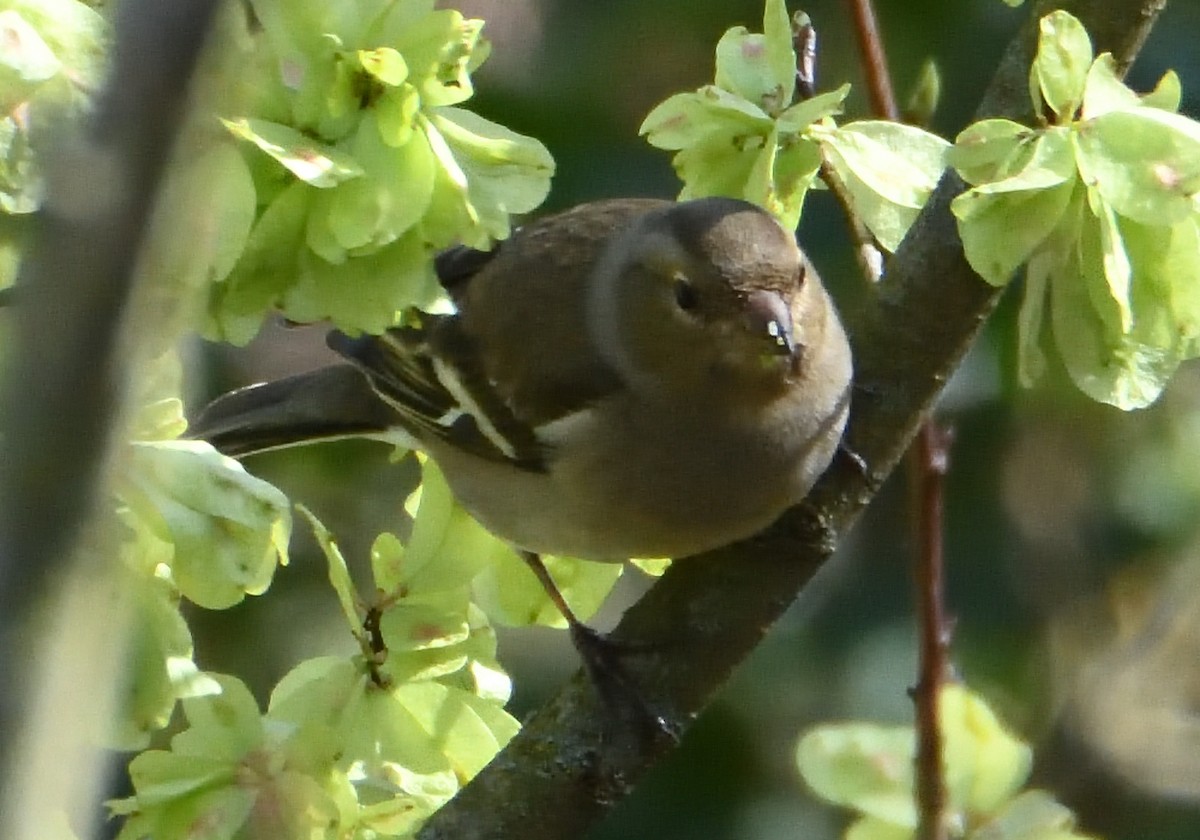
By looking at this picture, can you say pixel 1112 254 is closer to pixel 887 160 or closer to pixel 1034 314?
pixel 1034 314

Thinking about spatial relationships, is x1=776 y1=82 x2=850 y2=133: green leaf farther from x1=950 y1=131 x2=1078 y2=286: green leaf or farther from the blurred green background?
the blurred green background

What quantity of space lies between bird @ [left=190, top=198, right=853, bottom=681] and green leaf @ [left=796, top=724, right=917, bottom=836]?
403mm

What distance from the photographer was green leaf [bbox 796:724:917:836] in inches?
Answer: 74.8

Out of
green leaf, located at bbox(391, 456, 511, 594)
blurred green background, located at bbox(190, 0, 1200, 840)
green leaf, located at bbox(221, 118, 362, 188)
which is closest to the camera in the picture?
green leaf, located at bbox(221, 118, 362, 188)

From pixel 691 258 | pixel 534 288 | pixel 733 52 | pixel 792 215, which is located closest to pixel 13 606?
pixel 733 52

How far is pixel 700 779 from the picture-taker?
11.9ft

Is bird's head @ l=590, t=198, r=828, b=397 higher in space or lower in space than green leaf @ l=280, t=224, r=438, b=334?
lower

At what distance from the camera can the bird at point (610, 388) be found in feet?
7.84

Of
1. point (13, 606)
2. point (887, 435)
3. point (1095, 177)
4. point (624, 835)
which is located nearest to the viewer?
point (13, 606)

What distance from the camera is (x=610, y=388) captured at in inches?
106

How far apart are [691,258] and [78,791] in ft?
6.29

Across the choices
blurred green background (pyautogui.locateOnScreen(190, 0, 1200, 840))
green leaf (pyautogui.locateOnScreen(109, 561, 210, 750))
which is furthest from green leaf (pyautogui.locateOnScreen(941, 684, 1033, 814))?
blurred green background (pyautogui.locateOnScreen(190, 0, 1200, 840))

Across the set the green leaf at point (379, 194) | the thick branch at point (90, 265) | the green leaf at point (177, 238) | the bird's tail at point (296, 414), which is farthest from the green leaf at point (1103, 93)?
the bird's tail at point (296, 414)

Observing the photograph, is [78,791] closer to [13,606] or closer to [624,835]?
[13,606]
